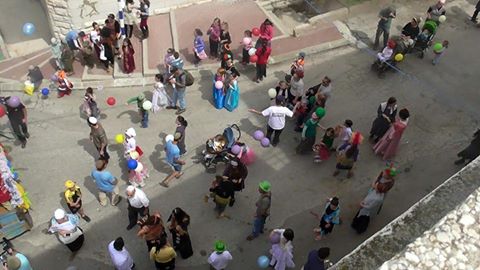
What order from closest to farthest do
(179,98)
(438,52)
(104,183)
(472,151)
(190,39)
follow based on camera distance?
(104,183) < (472,151) < (179,98) < (438,52) < (190,39)

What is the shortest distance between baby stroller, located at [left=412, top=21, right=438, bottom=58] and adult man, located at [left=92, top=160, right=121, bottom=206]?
9.40 meters

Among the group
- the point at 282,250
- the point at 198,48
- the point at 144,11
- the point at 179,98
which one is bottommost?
the point at 282,250

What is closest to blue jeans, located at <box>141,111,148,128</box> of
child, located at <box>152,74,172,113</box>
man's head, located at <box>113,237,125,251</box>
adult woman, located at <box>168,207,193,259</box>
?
child, located at <box>152,74,172,113</box>

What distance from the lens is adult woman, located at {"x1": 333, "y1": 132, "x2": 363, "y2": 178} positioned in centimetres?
1048

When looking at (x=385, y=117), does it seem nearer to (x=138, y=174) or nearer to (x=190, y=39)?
(x=138, y=174)

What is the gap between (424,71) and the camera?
46.6ft

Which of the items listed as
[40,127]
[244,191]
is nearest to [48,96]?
[40,127]

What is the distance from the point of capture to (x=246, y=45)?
13.3 metres

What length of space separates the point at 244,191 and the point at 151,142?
8.88 ft

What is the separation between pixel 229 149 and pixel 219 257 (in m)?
2.94

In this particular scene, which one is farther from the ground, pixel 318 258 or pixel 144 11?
pixel 144 11

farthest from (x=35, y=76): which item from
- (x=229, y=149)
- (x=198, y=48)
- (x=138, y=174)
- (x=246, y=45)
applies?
(x=229, y=149)

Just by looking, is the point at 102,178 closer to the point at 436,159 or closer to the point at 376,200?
the point at 376,200

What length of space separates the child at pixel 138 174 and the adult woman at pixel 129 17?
16.6 feet
